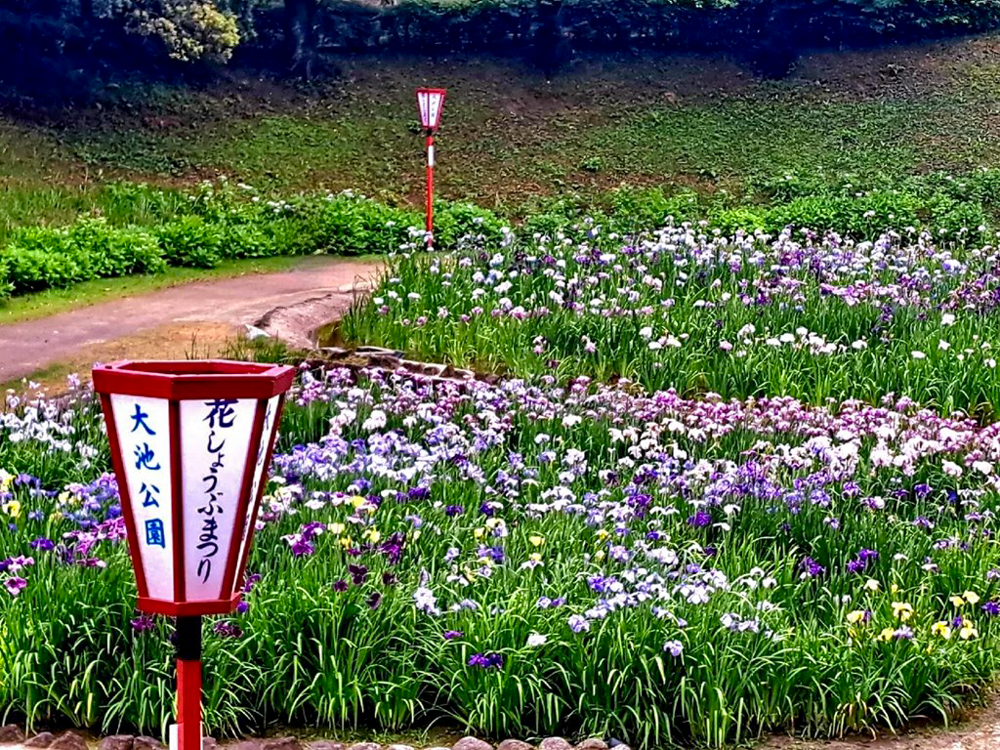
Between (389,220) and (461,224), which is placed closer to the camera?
(389,220)

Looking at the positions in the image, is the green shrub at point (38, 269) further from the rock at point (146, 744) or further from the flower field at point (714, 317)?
the rock at point (146, 744)

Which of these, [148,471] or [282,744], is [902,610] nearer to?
[282,744]

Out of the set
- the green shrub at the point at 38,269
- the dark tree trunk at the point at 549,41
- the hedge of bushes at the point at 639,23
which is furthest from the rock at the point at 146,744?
the dark tree trunk at the point at 549,41

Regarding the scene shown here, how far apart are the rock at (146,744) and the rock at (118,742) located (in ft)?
0.05

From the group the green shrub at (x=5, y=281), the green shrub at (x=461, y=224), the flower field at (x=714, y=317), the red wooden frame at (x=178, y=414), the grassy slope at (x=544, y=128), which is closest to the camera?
the red wooden frame at (x=178, y=414)

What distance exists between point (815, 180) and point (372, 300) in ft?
33.7

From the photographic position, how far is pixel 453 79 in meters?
20.6

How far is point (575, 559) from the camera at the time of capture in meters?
4.12

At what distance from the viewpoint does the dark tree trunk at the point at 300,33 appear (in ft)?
65.8

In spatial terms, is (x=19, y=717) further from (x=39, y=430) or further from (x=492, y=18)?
(x=492, y=18)

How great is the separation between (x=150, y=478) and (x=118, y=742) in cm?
145

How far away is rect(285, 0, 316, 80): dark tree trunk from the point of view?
20047mm

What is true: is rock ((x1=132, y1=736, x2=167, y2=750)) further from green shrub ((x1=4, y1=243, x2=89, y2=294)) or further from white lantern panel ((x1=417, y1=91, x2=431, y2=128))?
white lantern panel ((x1=417, y1=91, x2=431, y2=128))

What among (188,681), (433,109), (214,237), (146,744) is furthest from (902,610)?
(214,237)
